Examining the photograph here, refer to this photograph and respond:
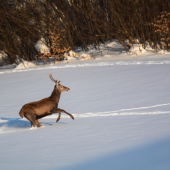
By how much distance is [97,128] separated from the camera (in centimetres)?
517

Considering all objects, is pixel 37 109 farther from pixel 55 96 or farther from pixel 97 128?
pixel 97 128

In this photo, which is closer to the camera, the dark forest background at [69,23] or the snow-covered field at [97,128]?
the snow-covered field at [97,128]

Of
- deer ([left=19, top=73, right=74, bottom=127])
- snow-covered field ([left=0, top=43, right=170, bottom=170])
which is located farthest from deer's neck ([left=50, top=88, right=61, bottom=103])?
snow-covered field ([left=0, top=43, right=170, bottom=170])

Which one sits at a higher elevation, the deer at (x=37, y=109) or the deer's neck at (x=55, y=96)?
the deer's neck at (x=55, y=96)

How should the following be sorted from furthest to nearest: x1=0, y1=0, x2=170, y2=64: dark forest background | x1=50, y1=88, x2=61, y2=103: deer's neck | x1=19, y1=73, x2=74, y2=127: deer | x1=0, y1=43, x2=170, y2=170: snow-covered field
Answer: x1=0, y1=0, x2=170, y2=64: dark forest background
x1=50, y1=88, x2=61, y2=103: deer's neck
x1=19, y1=73, x2=74, y2=127: deer
x1=0, y1=43, x2=170, y2=170: snow-covered field

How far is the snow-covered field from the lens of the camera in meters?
3.52

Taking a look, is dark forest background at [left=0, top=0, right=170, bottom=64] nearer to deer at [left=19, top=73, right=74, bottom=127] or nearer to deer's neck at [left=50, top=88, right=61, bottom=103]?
deer's neck at [left=50, top=88, right=61, bottom=103]

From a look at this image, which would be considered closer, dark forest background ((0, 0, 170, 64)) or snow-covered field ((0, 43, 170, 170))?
snow-covered field ((0, 43, 170, 170))

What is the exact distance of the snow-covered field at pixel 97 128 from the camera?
3516 mm

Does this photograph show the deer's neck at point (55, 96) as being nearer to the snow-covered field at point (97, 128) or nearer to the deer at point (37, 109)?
the deer at point (37, 109)

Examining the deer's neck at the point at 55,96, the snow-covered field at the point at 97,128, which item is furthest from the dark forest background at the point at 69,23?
Answer: the deer's neck at the point at 55,96

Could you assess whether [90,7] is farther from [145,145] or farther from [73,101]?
[145,145]

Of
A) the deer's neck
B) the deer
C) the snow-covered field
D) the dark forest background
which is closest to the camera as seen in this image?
the snow-covered field

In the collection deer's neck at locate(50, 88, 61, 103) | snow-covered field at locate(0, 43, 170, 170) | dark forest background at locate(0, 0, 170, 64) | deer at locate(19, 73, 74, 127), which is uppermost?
dark forest background at locate(0, 0, 170, 64)
